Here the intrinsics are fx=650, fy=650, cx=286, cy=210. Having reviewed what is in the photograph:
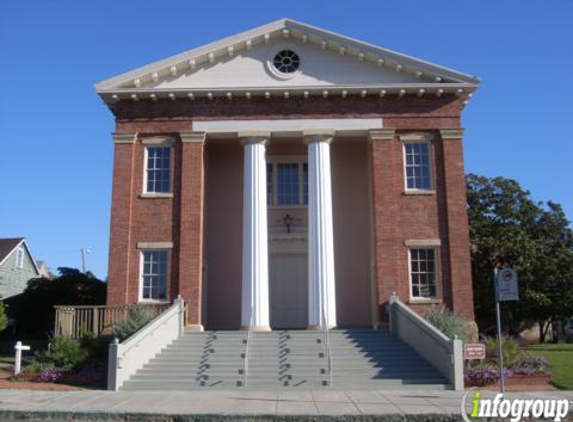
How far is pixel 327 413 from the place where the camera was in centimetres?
1188

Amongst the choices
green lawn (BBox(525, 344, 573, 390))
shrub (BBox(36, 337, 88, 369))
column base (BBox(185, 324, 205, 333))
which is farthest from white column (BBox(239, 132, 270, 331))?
green lawn (BBox(525, 344, 573, 390))

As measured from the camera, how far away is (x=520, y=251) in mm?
34375

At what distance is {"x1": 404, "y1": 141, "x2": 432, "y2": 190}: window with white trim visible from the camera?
2247 cm

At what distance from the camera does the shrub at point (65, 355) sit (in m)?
18.3

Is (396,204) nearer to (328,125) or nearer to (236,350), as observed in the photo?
(328,125)

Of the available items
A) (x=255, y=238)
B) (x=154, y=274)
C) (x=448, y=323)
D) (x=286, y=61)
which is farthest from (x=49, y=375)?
(x=286, y=61)

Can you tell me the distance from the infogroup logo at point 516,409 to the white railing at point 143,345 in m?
8.30

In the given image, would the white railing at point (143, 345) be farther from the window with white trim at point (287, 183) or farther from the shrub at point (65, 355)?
the window with white trim at point (287, 183)

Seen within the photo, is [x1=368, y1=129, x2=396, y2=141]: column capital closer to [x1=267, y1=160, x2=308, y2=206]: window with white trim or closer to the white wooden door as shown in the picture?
[x1=267, y1=160, x2=308, y2=206]: window with white trim

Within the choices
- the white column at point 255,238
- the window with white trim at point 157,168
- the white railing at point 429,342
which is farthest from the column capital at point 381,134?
the window with white trim at point 157,168

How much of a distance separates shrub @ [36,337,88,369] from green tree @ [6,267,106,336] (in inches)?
569

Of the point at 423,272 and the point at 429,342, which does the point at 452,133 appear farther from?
the point at 429,342

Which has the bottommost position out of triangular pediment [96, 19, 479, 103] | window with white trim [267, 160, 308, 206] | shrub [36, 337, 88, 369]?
shrub [36, 337, 88, 369]

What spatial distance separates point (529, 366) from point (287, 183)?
1095cm
